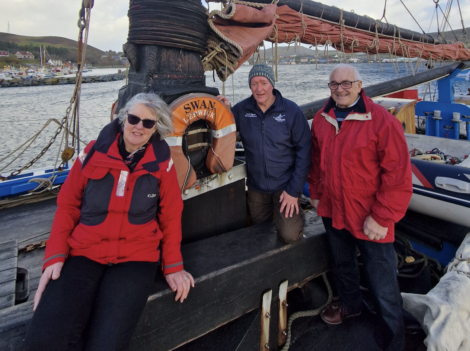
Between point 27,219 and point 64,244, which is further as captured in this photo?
point 27,219

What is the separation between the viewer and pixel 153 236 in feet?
5.78

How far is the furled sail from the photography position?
264cm

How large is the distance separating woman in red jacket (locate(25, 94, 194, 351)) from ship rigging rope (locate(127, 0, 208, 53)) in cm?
67

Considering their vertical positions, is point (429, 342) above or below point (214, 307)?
below

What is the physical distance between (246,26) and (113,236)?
2196 mm

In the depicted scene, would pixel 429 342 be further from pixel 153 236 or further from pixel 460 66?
pixel 460 66

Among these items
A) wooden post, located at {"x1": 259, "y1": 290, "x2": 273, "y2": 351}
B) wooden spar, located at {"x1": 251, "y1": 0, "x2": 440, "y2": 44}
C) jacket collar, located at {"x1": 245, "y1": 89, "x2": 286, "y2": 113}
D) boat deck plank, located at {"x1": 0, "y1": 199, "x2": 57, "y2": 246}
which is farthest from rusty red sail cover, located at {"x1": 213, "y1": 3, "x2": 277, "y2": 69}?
boat deck plank, located at {"x1": 0, "y1": 199, "x2": 57, "y2": 246}

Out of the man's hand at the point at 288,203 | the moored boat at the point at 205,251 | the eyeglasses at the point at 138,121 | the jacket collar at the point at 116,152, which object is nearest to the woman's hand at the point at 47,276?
the moored boat at the point at 205,251

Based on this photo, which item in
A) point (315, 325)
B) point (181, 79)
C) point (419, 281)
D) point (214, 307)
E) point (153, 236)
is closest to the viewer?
point (153, 236)

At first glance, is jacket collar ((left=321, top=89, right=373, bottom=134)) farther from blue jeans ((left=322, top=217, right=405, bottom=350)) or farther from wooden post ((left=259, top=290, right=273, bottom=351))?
wooden post ((left=259, top=290, right=273, bottom=351))

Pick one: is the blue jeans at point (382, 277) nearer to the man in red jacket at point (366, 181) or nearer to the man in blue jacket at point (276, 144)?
the man in red jacket at point (366, 181)

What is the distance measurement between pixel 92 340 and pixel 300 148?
5.72 ft

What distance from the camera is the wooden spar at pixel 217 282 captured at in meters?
1.77

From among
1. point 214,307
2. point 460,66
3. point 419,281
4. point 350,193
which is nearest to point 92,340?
point 214,307
